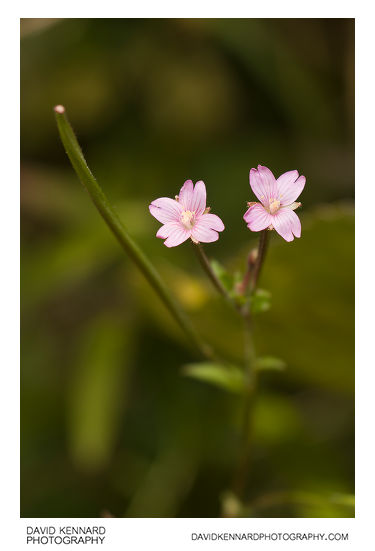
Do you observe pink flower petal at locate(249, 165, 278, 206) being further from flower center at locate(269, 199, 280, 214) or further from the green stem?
the green stem

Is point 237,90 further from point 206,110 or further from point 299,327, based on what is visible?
point 299,327

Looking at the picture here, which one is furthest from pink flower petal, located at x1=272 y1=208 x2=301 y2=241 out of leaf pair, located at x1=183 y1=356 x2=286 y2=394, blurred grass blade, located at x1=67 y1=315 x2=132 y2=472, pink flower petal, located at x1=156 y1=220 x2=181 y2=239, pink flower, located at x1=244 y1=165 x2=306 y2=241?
blurred grass blade, located at x1=67 y1=315 x2=132 y2=472

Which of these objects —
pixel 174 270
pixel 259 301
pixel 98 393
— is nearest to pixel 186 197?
pixel 259 301

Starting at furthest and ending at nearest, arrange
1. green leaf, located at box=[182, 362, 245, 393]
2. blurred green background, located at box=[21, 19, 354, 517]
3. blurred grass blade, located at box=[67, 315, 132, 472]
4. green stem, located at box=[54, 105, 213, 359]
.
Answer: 1. blurred grass blade, located at box=[67, 315, 132, 472]
2. blurred green background, located at box=[21, 19, 354, 517]
3. green leaf, located at box=[182, 362, 245, 393]
4. green stem, located at box=[54, 105, 213, 359]

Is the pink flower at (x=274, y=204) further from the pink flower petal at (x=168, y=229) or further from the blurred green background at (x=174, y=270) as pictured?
the blurred green background at (x=174, y=270)

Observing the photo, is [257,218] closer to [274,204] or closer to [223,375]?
[274,204]

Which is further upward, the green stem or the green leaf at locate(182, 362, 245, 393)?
the green stem

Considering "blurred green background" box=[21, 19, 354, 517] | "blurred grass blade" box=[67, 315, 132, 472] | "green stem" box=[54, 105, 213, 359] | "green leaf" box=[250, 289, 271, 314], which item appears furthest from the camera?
"blurred grass blade" box=[67, 315, 132, 472]
